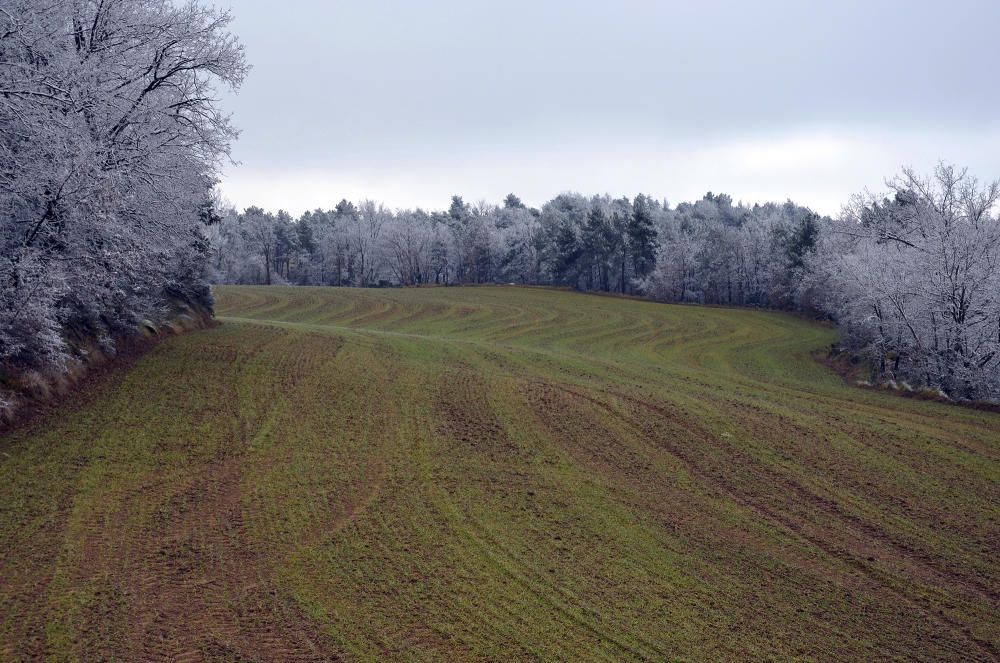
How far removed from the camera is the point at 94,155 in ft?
44.9

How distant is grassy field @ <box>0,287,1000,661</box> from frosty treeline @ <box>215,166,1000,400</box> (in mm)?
8646

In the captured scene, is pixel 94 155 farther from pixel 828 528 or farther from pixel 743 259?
pixel 743 259

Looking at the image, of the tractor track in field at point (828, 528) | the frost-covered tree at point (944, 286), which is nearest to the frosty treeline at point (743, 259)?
the frost-covered tree at point (944, 286)

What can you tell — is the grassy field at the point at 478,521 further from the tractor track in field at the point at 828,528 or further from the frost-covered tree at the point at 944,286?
the frost-covered tree at the point at 944,286

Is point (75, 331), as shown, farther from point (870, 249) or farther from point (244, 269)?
point (244, 269)

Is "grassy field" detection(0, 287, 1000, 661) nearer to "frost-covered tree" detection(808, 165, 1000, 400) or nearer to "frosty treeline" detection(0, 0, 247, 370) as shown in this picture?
"frosty treeline" detection(0, 0, 247, 370)

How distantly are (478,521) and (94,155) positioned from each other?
11.0 metres

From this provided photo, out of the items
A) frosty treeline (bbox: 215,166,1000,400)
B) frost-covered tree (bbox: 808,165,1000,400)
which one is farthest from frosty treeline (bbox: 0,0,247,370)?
frost-covered tree (bbox: 808,165,1000,400)

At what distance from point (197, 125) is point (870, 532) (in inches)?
741

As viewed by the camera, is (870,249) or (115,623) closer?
(115,623)

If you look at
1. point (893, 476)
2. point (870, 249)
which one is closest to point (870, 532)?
point (893, 476)

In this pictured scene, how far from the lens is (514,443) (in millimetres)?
14727

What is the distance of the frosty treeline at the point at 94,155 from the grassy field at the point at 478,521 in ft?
7.41

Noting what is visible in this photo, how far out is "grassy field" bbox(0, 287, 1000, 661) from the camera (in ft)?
25.6
